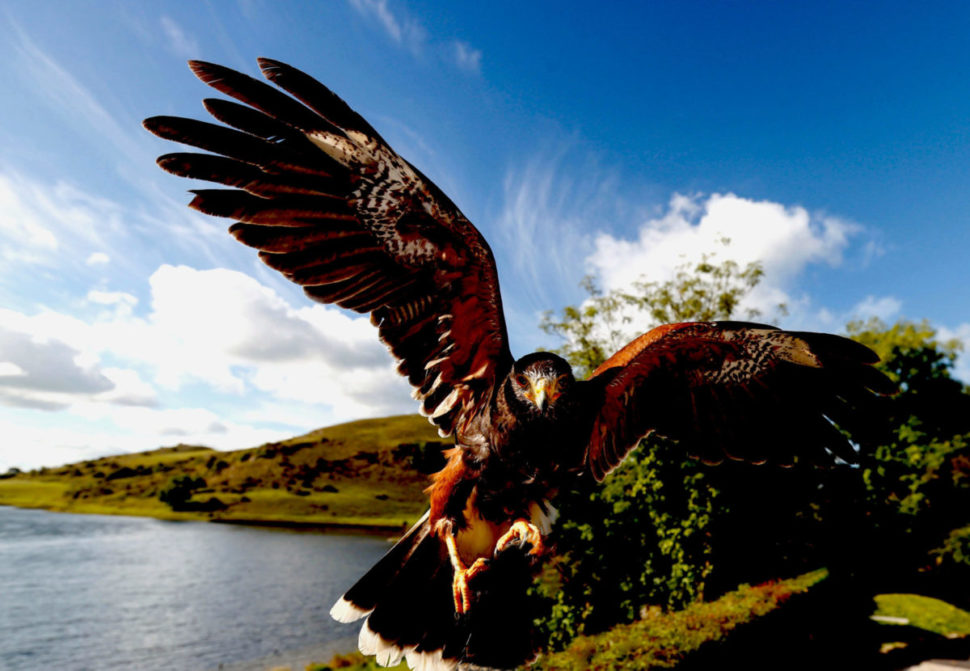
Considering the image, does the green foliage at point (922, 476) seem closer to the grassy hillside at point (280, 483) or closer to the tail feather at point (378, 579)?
the tail feather at point (378, 579)

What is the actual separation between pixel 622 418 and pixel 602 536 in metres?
8.08

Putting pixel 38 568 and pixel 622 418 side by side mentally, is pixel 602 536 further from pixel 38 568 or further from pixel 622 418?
pixel 38 568

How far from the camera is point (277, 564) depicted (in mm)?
40469

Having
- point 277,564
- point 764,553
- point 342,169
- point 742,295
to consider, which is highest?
point 742,295

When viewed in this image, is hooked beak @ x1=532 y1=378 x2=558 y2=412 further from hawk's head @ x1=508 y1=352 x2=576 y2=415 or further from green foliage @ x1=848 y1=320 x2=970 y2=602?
green foliage @ x1=848 y1=320 x2=970 y2=602

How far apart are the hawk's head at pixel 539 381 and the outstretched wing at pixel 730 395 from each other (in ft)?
2.46

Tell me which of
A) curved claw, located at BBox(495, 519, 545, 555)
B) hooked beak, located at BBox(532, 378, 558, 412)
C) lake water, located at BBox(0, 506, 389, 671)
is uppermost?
hooked beak, located at BBox(532, 378, 558, 412)

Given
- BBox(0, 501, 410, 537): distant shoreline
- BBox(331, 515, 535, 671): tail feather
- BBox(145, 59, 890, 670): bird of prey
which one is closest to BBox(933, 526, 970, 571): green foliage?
BBox(145, 59, 890, 670): bird of prey

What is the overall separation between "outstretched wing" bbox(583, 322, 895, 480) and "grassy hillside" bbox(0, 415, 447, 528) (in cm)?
5779

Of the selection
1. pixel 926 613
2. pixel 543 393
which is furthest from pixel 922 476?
pixel 543 393

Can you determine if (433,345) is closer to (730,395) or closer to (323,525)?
(730,395)

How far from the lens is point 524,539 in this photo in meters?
2.38

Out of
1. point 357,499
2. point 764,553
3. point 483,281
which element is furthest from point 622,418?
point 357,499

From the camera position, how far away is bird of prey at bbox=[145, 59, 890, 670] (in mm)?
2588
